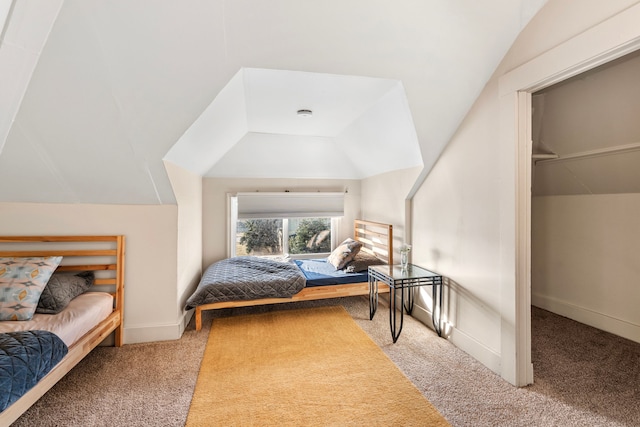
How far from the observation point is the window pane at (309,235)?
4.68 m

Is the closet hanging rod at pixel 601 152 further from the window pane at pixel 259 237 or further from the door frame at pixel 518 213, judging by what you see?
the window pane at pixel 259 237

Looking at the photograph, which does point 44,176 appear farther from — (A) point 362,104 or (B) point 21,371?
(A) point 362,104

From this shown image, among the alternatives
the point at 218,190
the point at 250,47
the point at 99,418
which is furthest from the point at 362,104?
the point at 99,418

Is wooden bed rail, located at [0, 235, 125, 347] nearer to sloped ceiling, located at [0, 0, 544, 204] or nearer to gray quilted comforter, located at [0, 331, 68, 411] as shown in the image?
sloped ceiling, located at [0, 0, 544, 204]

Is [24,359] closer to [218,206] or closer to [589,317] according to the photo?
[218,206]

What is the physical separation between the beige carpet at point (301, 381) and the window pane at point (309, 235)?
1.85m

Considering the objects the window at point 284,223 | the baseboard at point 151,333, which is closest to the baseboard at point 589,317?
the window at point 284,223

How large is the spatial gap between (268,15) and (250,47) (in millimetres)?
235

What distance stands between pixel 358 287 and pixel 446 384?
1.44 metres

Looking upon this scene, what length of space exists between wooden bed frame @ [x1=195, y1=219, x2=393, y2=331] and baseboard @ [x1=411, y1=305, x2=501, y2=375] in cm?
79

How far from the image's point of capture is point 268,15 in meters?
1.64

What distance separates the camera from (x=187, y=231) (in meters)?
3.16

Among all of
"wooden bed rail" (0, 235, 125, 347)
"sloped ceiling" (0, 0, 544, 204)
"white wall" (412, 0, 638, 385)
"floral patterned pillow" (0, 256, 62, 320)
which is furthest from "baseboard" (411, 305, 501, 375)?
"floral patterned pillow" (0, 256, 62, 320)

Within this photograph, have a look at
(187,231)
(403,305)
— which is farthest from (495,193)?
(187,231)
